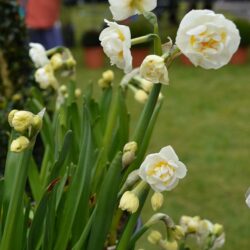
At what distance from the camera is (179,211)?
295 centimetres

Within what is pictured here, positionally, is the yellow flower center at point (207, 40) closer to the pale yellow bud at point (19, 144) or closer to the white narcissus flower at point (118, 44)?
the white narcissus flower at point (118, 44)

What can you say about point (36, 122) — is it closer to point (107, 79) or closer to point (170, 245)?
point (170, 245)

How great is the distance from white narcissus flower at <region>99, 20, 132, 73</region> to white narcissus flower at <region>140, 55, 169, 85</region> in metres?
0.04

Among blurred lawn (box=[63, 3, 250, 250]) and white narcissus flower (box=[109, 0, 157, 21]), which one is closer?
white narcissus flower (box=[109, 0, 157, 21])

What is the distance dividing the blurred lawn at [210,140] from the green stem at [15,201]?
4.31ft

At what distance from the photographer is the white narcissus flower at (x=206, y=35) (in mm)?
924

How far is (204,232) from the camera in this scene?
4.94 feet

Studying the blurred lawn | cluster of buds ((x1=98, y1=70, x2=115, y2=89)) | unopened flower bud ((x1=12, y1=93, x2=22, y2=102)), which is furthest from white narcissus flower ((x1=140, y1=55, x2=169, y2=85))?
the blurred lawn

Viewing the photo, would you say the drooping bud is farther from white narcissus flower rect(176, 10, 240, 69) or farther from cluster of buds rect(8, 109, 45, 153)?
white narcissus flower rect(176, 10, 240, 69)

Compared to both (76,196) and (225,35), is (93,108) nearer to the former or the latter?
(76,196)

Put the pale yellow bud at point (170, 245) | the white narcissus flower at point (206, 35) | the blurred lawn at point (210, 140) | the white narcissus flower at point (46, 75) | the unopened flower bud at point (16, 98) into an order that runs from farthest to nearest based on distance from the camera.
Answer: the blurred lawn at point (210, 140) → the unopened flower bud at point (16, 98) → the white narcissus flower at point (46, 75) → the pale yellow bud at point (170, 245) → the white narcissus flower at point (206, 35)

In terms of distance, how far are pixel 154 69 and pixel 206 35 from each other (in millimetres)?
111

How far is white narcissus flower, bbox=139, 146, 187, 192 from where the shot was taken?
102 centimetres

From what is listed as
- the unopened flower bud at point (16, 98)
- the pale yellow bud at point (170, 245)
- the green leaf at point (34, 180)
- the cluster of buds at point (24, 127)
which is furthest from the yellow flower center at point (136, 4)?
the unopened flower bud at point (16, 98)
